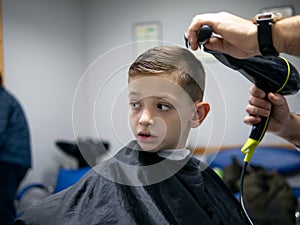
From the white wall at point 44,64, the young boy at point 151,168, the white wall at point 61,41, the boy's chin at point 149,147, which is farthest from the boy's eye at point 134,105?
the white wall at point 44,64

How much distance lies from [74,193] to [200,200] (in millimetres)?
395

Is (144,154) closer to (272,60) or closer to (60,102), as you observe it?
(272,60)

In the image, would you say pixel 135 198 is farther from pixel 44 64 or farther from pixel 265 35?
pixel 44 64

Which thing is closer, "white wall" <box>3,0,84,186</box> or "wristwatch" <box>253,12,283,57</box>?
"wristwatch" <box>253,12,283,57</box>

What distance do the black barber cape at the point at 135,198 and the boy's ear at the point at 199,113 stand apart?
0.13 meters

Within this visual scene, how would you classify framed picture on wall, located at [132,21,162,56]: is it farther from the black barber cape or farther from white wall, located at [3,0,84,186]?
the black barber cape

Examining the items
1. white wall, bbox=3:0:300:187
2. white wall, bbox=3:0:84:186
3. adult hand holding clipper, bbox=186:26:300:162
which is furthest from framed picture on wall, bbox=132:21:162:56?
adult hand holding clipper, bbox=186:26:300:162

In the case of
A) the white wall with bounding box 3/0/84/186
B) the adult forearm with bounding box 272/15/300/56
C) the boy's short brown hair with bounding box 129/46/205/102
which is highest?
the adult forearm with bounding box 272/15/300/56

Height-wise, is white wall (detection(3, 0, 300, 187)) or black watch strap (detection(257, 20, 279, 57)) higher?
black watch strap (detection(257, 20, 279, 57))

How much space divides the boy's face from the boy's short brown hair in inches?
0.7

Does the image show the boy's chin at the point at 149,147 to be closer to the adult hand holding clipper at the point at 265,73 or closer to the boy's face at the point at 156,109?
the boy's face at the point at 156,109

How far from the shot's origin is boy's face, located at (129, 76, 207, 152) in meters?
0.93

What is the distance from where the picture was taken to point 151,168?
3.40 ft

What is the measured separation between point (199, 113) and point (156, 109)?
0.16 m
